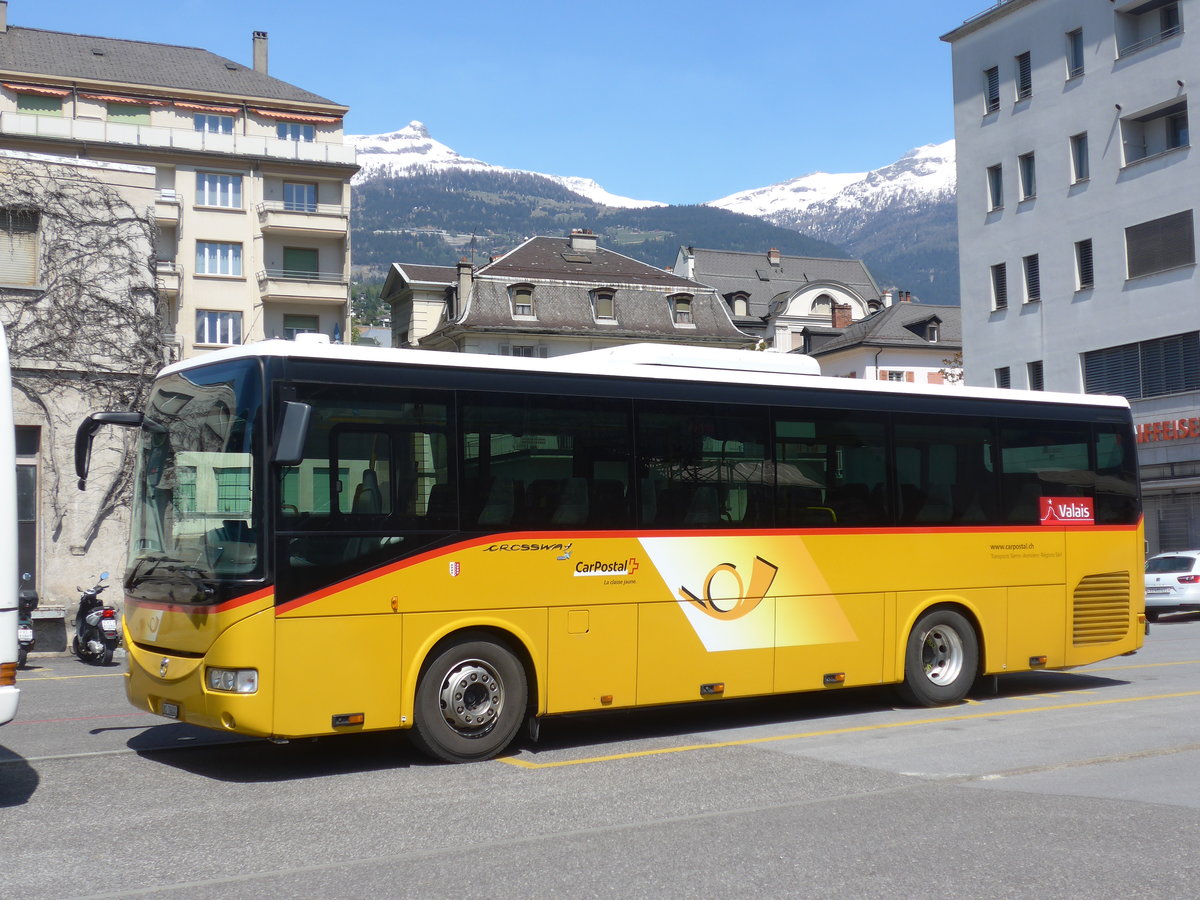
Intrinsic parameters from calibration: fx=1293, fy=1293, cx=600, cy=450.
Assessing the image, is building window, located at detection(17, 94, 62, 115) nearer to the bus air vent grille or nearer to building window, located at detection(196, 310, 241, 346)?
building window, located at detection(196, 310, 241, 346)

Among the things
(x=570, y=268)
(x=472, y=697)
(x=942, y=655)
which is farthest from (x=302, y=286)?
(x=472, y=697)

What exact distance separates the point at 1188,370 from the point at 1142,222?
465cm

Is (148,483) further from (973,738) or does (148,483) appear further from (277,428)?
(973,738)

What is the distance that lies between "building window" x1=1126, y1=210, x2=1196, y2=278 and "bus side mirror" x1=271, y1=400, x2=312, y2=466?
3303cm

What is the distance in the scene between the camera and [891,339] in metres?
79.9

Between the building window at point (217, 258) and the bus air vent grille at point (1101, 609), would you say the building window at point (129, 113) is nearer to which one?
the building window at point (217, 258)

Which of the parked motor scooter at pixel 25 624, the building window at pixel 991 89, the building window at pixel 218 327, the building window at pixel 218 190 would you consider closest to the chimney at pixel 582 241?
the building window at pixel 218 190

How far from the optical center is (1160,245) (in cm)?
3703

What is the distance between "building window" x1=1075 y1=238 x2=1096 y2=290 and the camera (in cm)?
4000

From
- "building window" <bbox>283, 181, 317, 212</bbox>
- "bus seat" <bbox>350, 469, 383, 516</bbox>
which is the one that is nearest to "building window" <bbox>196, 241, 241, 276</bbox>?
"building window" <bbox>283, 181, 317, 212</bbox>

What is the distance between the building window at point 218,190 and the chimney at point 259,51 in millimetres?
13349

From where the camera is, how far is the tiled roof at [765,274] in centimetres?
10375

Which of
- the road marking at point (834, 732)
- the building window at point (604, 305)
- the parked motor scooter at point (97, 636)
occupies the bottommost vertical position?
the road marking at point (834, 732)

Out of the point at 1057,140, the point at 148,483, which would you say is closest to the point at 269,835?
the point at 148,483
